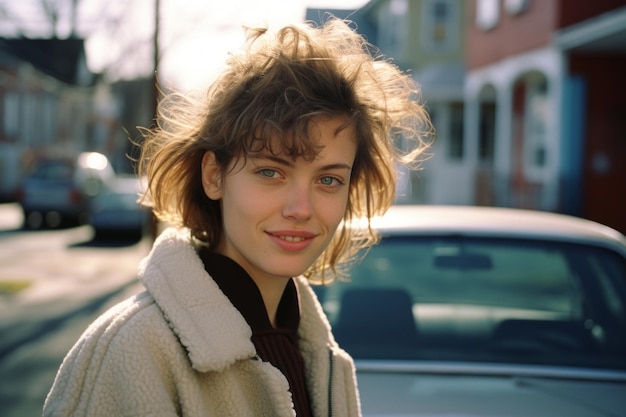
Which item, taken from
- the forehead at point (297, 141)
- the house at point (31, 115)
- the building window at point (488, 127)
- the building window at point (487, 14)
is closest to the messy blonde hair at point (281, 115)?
the forehead at point (297, 141)

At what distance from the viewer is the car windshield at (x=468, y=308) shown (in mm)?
3186

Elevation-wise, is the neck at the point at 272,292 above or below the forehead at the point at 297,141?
below

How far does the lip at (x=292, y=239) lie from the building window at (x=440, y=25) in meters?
27.5

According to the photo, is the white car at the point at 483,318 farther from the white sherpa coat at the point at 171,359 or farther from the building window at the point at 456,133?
the building window at the point at 456,133

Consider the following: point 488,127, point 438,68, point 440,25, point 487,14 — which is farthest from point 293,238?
point 440,25

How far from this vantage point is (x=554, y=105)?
1590 cm

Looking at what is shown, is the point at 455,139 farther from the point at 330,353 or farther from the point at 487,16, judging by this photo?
the point at 330,353

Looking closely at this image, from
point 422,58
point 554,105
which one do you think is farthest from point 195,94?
point 422,58

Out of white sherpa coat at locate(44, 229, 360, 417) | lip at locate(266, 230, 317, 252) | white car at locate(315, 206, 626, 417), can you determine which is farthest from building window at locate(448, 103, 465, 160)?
white sherpa coat at locate(44, 229, 360, 417)

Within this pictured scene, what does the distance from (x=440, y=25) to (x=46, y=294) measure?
65.7ft

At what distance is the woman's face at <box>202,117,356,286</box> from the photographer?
1.73 m

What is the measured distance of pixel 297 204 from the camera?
1.73 meters

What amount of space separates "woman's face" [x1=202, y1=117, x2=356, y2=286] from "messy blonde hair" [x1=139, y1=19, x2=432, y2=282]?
3 centimetres

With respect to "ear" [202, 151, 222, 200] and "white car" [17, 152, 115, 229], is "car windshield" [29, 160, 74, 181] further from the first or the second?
"ear" [202, 151, 222, 200]
